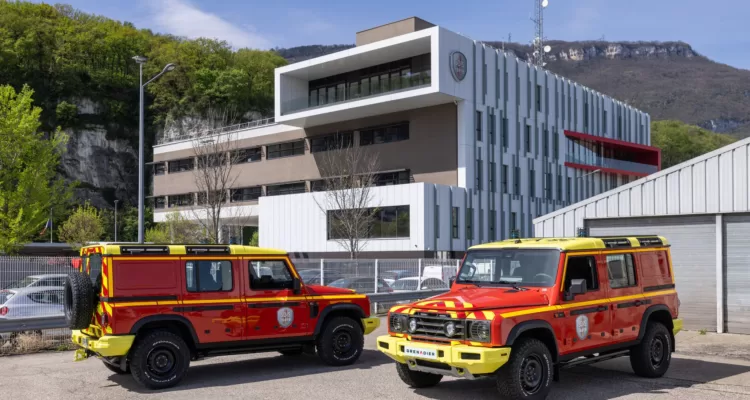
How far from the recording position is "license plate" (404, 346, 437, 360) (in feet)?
29.0

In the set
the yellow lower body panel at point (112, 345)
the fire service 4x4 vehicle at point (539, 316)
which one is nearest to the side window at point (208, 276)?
the yellow lower body panel at point (112, 345)

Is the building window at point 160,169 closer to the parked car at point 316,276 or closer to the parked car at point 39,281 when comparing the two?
the parked car at point 316,276

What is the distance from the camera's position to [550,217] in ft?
64.3

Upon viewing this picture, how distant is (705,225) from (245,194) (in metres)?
47.4

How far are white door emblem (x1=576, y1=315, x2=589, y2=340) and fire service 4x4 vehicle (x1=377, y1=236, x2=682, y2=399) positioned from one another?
14mm

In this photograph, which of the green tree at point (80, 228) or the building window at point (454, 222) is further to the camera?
the green tree at point (80, 228)

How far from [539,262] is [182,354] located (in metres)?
5.60

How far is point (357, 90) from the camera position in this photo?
4697cm

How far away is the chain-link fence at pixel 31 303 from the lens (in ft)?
47.8

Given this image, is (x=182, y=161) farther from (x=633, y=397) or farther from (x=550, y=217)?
(x=633, y=397)

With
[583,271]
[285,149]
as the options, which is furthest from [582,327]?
[285,149]

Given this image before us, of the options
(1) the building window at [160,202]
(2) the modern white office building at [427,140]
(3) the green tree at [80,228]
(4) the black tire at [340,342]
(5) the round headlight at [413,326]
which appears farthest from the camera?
(1) the building window at [160,202]

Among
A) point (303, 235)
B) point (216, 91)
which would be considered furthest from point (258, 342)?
point (216, 91)

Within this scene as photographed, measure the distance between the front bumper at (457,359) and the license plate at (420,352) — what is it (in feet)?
0.04
